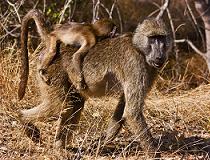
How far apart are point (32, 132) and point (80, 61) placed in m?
0.75

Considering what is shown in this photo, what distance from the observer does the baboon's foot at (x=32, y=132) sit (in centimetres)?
507

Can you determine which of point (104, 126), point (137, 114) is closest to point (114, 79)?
point (137, 114)

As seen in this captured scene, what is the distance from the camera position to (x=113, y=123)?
17.1 feet

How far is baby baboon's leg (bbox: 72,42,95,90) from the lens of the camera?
4.91 metres

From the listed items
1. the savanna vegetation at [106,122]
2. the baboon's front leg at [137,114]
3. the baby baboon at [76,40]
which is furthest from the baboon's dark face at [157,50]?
the savanna vegetation at [106,122]

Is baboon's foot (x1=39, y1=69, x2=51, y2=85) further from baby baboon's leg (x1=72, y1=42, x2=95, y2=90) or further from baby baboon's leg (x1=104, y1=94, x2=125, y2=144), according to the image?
baby baboon's leg (x1=104, y1=94, x2=125, y2=144)

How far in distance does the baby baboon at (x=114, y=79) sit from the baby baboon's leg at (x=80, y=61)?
38 mm

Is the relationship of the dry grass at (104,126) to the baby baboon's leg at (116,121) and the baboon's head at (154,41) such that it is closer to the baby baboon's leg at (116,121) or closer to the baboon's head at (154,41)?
the baby baboon's leg at (116,121)

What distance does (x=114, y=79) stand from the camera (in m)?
4.95

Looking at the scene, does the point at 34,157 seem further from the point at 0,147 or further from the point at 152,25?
the point at 152,25

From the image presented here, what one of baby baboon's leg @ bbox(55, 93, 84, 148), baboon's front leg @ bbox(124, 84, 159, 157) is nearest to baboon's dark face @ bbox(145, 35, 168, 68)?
baboon's front leg @ bbox(124, 84, 159, 157)

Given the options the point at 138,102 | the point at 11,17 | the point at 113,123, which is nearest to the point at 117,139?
the point at 113,123

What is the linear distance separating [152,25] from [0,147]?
5.27 ft

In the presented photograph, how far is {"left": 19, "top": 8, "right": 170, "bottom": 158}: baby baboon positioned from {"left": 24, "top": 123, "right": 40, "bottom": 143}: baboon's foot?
63mm
